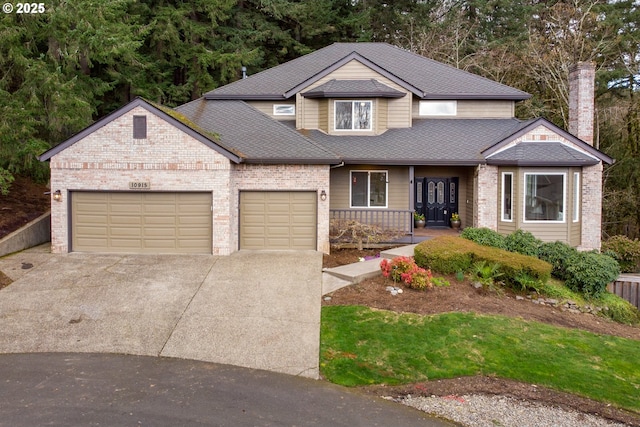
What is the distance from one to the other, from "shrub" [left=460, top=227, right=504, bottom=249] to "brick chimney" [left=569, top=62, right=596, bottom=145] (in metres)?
5.75

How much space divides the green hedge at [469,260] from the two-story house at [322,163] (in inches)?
137

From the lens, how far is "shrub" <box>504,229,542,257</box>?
1409 cm

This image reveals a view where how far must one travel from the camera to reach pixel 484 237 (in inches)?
572

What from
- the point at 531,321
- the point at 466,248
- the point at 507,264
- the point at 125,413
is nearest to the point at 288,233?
the point at 466,248

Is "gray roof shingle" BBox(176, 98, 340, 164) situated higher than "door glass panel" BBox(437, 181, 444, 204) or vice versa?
"gray roof shingle" BBox(176, 98, 340, 164)

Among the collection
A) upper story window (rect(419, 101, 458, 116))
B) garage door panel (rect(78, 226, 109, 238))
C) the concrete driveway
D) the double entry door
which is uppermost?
upper story window (rect(419, 101, 458, 116))

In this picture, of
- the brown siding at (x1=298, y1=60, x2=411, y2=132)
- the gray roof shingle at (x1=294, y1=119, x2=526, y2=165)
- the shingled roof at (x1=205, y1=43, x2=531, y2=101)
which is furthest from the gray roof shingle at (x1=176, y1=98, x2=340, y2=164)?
the brown siding at (x1=298, y1=60, x2=411, y2=132)

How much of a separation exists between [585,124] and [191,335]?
49.6 feet

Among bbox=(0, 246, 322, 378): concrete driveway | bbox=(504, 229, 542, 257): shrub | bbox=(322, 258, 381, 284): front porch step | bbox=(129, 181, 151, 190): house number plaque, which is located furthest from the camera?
bbox=(129, 181, 151, 190): house number plaque

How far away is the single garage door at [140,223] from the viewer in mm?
14516

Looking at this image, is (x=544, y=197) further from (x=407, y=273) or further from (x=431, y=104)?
(x=407, y=273)

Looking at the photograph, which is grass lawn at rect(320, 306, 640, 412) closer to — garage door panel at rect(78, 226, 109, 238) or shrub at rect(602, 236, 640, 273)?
shrub at rect(602, 236, 640, 273)

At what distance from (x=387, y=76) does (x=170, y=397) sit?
14.8 metres

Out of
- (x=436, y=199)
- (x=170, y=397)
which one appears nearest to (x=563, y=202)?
(x=436, y=199)
